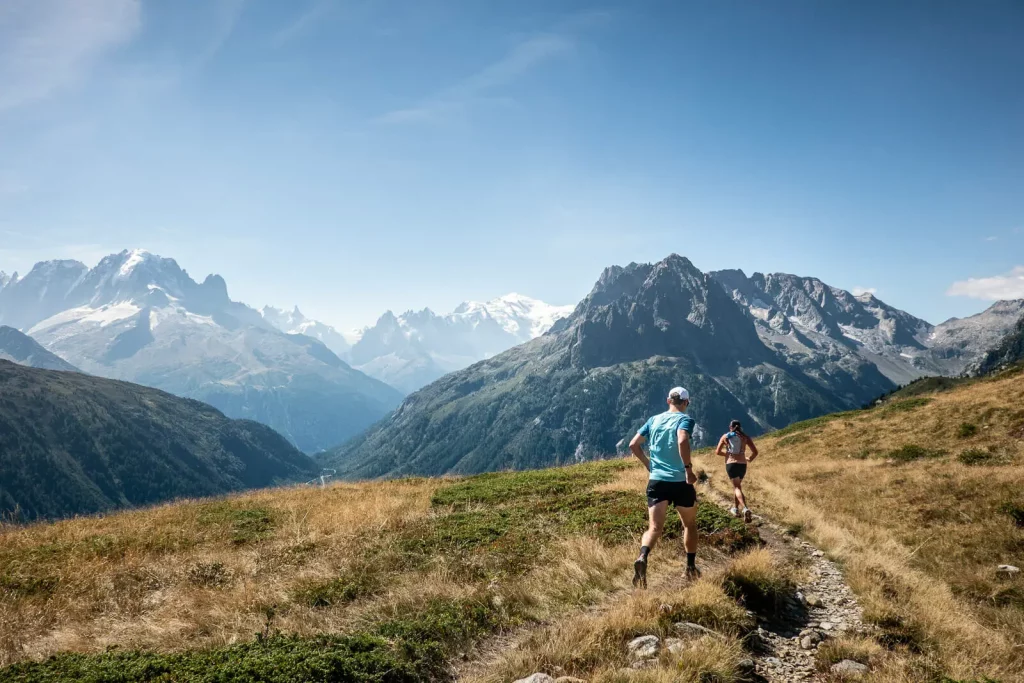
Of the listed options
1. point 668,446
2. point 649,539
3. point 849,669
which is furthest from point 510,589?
point 849,669

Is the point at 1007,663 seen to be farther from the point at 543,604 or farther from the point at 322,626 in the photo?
the point at 322,626

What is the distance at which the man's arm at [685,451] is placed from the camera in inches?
410

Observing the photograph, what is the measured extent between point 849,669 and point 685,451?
168 inches

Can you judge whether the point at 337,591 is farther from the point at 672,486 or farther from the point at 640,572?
the point at 672,486

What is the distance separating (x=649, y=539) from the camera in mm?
10359

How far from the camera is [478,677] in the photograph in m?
7.03

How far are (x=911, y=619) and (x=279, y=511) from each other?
65.7 feet

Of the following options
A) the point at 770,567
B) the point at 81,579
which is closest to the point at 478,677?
the point at 770,567

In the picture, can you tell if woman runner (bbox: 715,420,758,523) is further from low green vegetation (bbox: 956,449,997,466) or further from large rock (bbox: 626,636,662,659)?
low green vegetation (bbox: 956,449,997,466)

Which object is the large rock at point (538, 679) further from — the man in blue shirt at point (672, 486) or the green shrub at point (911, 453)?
the green shrub at point (911, 453)

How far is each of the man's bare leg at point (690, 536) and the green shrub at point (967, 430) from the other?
2914cm

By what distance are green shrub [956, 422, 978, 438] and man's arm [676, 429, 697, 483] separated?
96.6ft

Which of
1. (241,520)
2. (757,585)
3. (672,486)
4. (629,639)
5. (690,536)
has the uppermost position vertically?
(672,486)

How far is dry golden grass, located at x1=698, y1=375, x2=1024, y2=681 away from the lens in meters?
9.12
